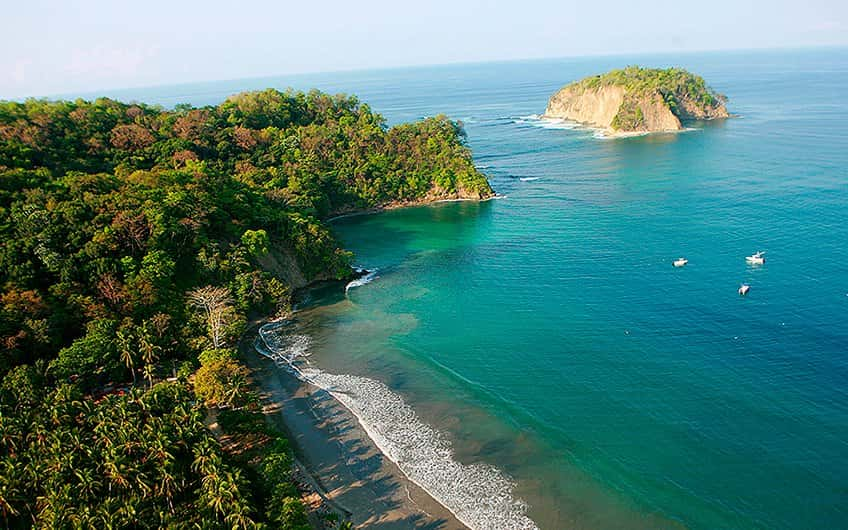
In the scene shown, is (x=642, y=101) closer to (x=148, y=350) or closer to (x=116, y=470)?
(x=148, y=350)

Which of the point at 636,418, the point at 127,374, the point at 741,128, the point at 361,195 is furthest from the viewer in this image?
the point at 741,128

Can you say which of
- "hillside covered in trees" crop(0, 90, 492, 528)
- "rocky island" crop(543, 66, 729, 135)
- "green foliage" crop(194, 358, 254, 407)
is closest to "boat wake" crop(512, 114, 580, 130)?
"rocky island" crop(543, 66, 729, 135)

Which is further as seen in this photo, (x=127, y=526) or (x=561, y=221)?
(x=561, y=221)

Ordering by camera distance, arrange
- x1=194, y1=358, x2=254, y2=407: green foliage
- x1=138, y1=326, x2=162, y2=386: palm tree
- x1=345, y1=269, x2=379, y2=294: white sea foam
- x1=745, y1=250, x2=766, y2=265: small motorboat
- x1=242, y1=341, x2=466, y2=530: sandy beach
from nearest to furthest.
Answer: x1=242, y1=341, x2=466, y2=530: sandy beach, x1=194, y1=358, x2=254, y2=407: green foliage, x1=138, y1=326, x2=162, y2=386: palm tree, x1=745, y1=250, x2=766, y2=265: small motorboat, x1=345, y1=269, x2=379, y2=294: white sea foam

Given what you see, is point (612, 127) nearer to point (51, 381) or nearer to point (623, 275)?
point (623, 275)

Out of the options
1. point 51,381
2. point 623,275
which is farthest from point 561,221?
point 51,381

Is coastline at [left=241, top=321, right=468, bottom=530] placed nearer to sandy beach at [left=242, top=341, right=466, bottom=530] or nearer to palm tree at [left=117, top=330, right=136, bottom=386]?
sandy beach at [left=242, top=341, right=466, bottom=530]

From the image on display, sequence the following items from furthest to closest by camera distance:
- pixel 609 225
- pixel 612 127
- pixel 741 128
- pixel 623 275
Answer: pixel 612 127
pixel 741 128
pixel 609 225
pixel 623 275
